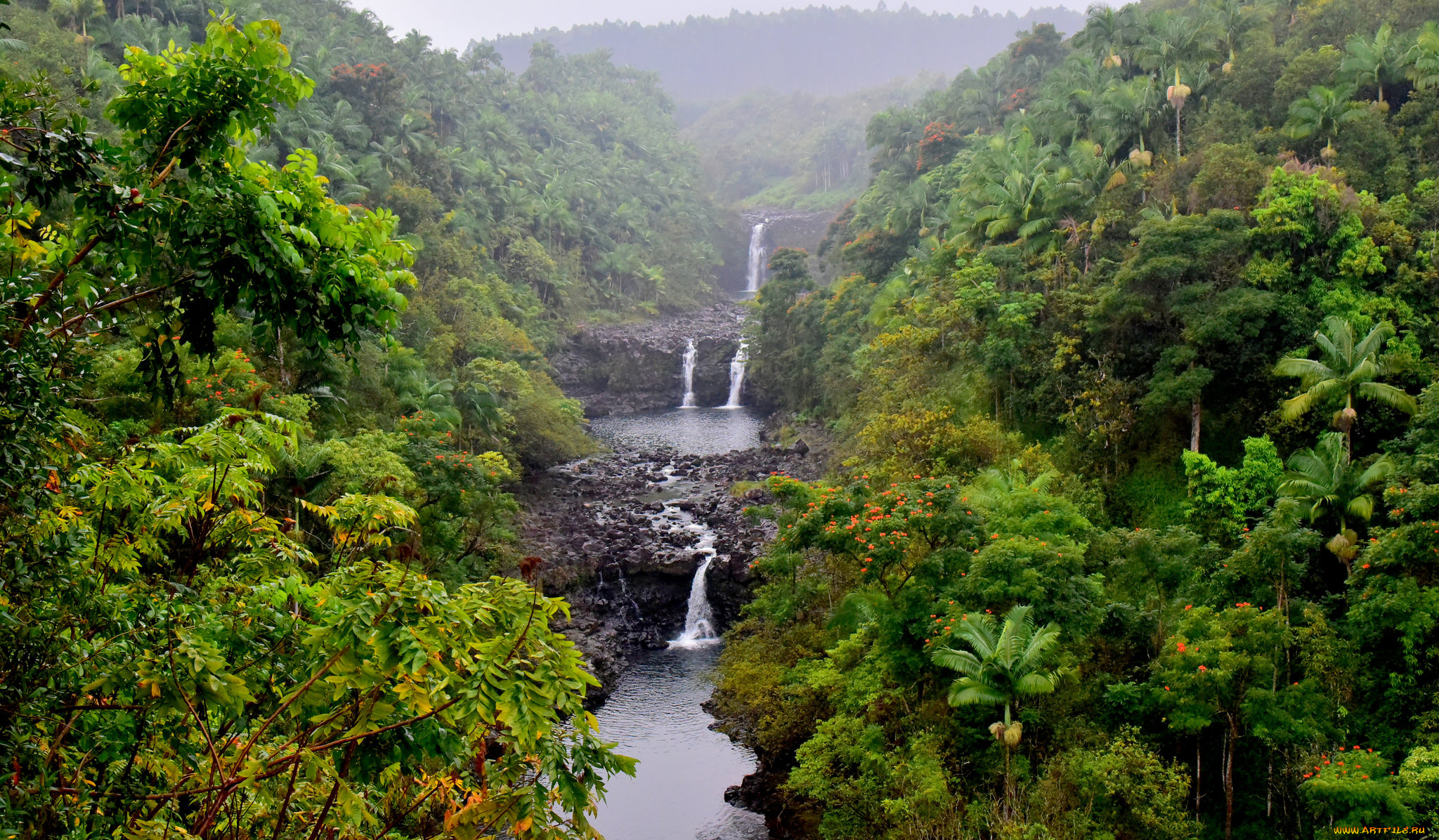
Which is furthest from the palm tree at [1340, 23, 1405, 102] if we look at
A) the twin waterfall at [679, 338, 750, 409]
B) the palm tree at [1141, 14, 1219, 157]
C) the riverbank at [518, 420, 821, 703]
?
the twin waterfall at [679, 338, 750, 409]

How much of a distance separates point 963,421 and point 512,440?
1588 cm

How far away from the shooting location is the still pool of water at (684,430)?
38.9 metres

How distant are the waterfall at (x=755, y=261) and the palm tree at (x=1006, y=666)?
187 feet

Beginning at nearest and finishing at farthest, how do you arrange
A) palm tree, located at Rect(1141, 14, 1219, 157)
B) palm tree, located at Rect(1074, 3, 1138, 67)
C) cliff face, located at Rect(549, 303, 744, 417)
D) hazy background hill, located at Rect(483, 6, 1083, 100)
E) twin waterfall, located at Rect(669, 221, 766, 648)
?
twin waterfall, located at Rect(669, 221, 766, 648), palm tree, located at Rect(1141, 14, 1219, 157), palm tree, located at Rect(1074, 3, 1138, 67), cliff face, located at Rect(549, 303, 744, 417), hazy background hill, located at Rect(483, 6, 1083, 100)

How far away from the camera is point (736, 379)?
48.4 m

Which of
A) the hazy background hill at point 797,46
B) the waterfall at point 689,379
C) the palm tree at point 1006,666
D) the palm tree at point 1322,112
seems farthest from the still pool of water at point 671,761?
the hazy background hill at point 797,46

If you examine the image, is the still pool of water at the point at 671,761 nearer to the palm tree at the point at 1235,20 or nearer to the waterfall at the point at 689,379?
the palm tree at the point at 1235,20

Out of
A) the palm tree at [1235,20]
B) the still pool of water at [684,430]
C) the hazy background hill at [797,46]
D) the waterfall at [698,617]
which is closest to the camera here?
the waterfall at [698,617]

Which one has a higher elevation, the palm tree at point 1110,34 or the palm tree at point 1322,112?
the palm tree at point 1110,34

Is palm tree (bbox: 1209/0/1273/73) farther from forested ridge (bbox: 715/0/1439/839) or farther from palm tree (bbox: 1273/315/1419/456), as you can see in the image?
palm tree (bbox: 1273/315/1419/456)

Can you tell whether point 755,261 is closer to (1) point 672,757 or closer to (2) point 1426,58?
(2) point 1426,58

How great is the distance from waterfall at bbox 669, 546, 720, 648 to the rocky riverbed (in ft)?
0.51

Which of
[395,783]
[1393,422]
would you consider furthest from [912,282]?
[395,783]

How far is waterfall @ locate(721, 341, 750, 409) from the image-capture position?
157 feet
